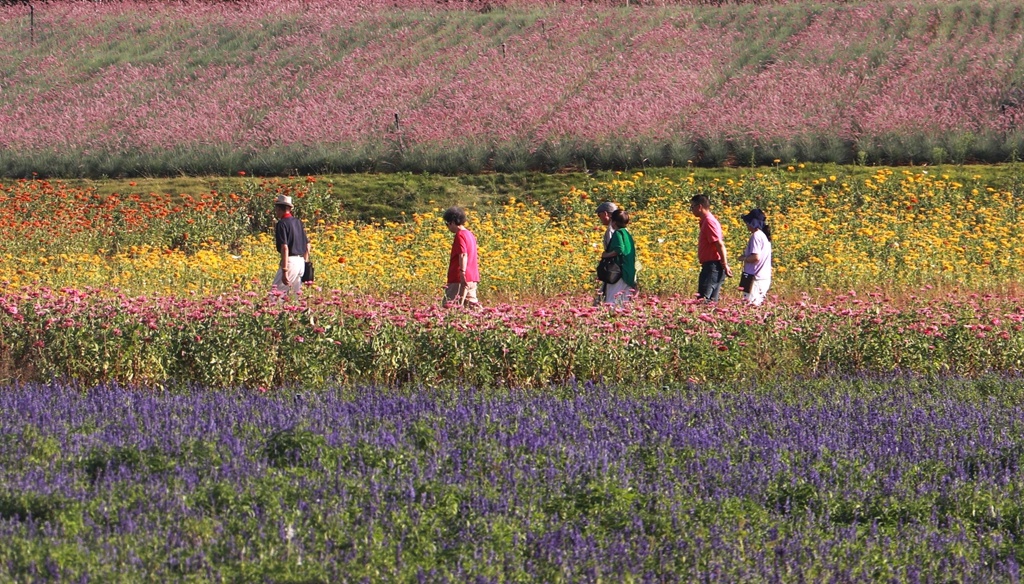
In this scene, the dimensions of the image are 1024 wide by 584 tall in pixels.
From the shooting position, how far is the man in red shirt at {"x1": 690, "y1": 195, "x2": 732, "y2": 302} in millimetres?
11102

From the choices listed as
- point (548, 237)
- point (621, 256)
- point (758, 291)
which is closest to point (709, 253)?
point (758, 291)

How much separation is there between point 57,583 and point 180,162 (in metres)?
20.1

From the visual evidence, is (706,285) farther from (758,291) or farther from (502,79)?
(502,79)

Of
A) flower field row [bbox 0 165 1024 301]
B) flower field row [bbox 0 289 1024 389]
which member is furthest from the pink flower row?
flower field row [bbox 0 289 1024 389]

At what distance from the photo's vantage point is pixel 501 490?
530 centimetres

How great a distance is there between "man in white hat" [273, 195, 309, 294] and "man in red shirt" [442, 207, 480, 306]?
1579 mm

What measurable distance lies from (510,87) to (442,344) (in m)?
18.8

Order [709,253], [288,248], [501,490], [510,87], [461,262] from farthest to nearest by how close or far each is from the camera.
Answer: [510,87] → [288,248] → [709,253] → [461,262] → [501,490]

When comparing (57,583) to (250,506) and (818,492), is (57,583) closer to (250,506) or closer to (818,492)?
(250,506)

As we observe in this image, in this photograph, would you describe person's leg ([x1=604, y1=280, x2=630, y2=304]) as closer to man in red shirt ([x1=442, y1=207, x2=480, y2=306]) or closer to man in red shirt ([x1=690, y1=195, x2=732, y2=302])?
man in red shirt ([x1=690, y1=195, x2=732, y2=302])

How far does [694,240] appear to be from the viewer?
50.2ft

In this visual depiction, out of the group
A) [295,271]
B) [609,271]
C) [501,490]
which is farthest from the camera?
[295,271]

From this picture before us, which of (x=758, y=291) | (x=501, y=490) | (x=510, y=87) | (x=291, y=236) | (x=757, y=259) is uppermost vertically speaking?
(x=510, y=87)

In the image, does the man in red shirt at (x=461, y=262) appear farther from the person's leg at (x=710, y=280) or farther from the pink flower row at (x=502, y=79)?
the pink flower row at (x=502, y=79)
